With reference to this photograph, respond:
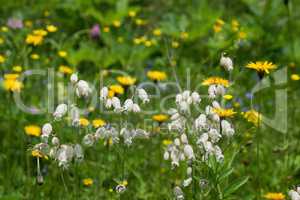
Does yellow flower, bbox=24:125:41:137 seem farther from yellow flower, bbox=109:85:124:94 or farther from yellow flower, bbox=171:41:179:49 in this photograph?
yellow flower, bbox=171:41:179:49

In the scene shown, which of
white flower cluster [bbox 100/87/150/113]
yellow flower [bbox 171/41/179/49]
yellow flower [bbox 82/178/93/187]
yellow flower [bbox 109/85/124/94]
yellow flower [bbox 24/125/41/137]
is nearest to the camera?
white flower cluster [bbox 100/87/150/113]

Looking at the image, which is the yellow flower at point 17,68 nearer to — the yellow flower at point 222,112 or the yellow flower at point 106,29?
the yellow flower at point 106,29

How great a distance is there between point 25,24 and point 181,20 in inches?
60.0

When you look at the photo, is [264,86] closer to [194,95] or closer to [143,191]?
[143,191]

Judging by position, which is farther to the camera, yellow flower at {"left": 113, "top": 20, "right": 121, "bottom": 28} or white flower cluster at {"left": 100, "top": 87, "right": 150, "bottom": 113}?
yellow flower at {"left": 113, "top": 20, "right": 121, "bottom": 28}

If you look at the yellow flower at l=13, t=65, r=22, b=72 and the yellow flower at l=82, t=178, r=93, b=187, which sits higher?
the yellow flower at l=13, t=65, r=22, b=72

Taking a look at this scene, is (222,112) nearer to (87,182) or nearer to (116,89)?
(87,182)

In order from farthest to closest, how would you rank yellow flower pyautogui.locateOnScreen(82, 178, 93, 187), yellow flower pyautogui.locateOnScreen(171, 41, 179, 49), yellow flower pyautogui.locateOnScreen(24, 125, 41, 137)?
yellow flower pyautogui.locateOnScreen(171, 41, 179, 49)
yellow flower pyautogui.locateOnScreen(24, 125, 41, 137)
yellow flower pyautogui.locateOnScreen(82, 178, 93, 187)

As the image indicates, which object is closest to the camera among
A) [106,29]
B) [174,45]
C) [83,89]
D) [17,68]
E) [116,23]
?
[83,89]

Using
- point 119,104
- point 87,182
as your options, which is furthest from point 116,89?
point 119,104

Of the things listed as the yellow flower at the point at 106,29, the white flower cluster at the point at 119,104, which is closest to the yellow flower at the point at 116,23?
the yellow flower at the point at 106,29

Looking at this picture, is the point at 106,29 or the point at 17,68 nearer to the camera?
the point at 17,68

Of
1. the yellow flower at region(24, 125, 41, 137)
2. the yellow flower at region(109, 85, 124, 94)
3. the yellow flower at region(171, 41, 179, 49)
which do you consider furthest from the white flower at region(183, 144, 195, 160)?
the yellow flower at region(171, 41, 179, 49)


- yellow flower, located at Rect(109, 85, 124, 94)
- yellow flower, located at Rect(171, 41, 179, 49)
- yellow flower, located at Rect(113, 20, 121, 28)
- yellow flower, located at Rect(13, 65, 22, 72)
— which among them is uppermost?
yellow flower, located at Rect(113, 20, 121, 28)
